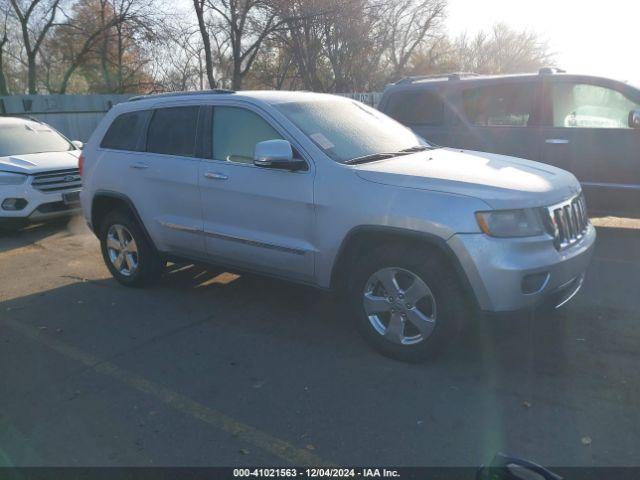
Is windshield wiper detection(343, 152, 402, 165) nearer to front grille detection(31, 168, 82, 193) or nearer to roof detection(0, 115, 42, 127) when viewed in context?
front grille detection(31, 168, 82, 193)

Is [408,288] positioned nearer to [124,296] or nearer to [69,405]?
[69,405]

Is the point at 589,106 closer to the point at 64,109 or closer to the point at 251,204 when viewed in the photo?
the point at 251,204

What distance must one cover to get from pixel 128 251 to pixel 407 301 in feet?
10.1

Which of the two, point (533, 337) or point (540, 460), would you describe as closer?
point (540, 460)

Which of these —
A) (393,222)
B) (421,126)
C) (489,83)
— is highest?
(489,83)

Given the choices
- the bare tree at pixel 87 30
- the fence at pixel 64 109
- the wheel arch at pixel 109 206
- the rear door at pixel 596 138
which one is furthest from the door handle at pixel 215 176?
the bare tree at pixel 87 30

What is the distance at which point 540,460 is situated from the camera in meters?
2.68

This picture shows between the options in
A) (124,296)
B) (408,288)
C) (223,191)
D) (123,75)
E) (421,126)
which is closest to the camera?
(408,288)

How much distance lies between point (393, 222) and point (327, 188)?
1.88ft

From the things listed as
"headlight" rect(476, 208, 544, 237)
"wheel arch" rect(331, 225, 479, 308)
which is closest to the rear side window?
"wheel arch" rect(331, 225, 479, 308)

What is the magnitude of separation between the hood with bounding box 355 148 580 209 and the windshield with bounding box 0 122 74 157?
7179mm

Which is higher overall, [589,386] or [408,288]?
[408,288]

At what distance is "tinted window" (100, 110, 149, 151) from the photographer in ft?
17.1

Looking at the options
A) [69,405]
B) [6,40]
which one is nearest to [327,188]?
[69,405]
